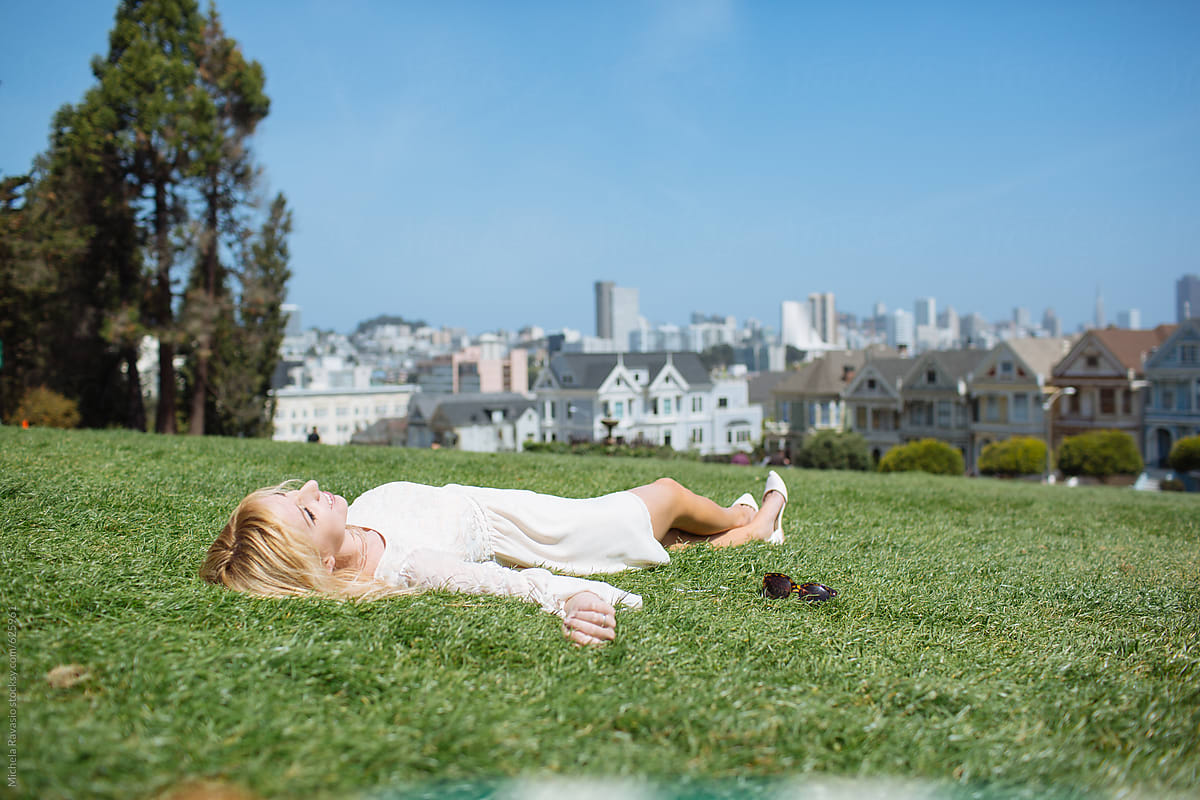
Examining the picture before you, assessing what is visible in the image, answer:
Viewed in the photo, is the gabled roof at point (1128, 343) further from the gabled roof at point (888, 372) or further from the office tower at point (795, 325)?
the office tower at point (795, 325)

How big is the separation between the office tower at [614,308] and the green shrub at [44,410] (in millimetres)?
142429

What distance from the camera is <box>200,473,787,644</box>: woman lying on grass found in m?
2.87

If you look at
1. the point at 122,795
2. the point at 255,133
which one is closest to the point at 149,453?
the point at 122,795

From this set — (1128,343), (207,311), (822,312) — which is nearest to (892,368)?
(1128,343)

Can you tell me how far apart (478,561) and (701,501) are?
128 cm

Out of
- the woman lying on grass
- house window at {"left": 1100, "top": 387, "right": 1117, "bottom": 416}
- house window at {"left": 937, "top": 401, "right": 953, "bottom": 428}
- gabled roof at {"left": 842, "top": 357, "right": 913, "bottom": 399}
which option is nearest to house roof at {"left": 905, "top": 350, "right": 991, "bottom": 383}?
gabled roof at {"left": 842, "top": 357, "right": 913, "bottom": 399}

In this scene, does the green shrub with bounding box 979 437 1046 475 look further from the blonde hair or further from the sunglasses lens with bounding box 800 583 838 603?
the blonde hair

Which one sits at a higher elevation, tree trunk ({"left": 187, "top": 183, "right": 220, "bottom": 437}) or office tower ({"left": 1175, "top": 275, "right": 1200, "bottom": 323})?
office tower ({"left": 1175, "top": 275, "right": 1200, "bottom": 323})

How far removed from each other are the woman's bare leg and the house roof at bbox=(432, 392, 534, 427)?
42417 millimetres

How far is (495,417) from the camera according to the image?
47.2 meters

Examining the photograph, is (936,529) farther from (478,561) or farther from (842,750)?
(842,750)

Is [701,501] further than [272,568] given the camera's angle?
Yes

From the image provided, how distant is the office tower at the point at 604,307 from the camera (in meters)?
163

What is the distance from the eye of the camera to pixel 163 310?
22297 millimetres
